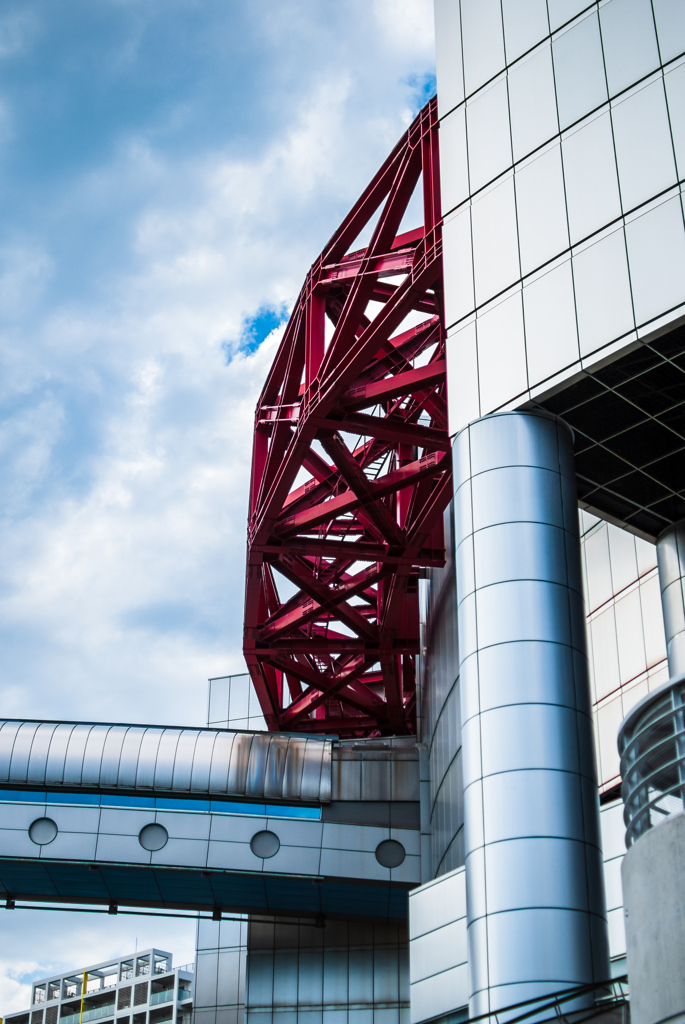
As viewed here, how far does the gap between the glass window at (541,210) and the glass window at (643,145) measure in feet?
4.46

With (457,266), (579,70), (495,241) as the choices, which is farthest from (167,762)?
(579,70)

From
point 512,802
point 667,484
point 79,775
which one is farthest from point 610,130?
point 79,775

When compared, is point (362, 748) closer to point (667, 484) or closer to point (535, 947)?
point (667, 484)

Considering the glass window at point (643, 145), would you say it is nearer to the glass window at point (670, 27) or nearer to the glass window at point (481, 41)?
the glass window at point (670, 27)

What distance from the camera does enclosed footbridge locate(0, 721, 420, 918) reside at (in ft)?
116

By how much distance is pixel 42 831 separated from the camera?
3591cm

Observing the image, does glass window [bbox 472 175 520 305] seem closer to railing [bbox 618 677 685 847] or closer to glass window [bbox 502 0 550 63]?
glass window [bbox 502 0 550 63]

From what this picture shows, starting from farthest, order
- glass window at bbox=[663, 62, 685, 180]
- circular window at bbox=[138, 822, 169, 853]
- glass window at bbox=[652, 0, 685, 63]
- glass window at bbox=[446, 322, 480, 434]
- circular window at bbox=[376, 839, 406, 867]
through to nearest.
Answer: circular window at bbox=[138, 822, 169, 853]
circular window at bbox=[376, 839, 406, 867]
glass window at bbox=[446, 322, 480, 434]
glass window at bbox=[652, 0, 685, 63]
glass window at bbox=[663, 62, 685, 180]

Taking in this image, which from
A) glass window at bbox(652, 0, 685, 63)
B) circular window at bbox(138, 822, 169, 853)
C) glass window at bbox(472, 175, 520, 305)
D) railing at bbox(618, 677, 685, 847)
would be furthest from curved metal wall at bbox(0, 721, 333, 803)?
glass window at bbox(652, 0, 685, 63)

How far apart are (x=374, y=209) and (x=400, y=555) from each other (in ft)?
33.7

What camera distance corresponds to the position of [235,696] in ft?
179

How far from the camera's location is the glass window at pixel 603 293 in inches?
738

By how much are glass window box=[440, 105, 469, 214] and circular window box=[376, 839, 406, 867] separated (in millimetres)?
20807

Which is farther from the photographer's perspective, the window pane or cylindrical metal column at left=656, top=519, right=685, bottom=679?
the window pane
